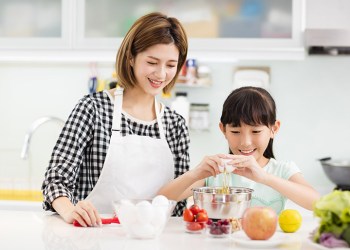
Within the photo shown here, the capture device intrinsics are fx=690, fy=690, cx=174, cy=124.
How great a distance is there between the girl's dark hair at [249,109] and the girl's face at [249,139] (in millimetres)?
18

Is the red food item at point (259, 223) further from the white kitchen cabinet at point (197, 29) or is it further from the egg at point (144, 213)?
the white kitchen cabinet at point (197, 29)

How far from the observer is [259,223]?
1.71m

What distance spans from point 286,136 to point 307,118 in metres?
0.17

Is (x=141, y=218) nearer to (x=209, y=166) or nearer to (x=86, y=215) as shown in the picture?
(x=86, y=215)

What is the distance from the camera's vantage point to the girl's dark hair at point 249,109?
94.3 inches

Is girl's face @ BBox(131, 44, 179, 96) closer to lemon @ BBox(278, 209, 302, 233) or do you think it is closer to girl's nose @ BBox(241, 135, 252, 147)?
girl's nose @ BBox(241, 135, 252, 147)

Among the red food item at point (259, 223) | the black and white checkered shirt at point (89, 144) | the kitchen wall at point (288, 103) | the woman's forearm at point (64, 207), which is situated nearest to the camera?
the red food item at point (259, 223)

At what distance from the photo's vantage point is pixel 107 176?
2.37m

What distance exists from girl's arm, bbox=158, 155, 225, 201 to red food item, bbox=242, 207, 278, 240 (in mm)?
337

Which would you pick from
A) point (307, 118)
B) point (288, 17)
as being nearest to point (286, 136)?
point (307, 118)

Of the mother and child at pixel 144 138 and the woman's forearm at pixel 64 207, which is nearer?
the woman's forearm at pixel 64 207

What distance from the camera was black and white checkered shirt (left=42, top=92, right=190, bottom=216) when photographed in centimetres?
227

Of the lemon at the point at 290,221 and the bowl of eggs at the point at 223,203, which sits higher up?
the bowl of eggs at the point at 223,203

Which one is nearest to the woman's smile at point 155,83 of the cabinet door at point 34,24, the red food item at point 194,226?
the red food item at point 194,226
